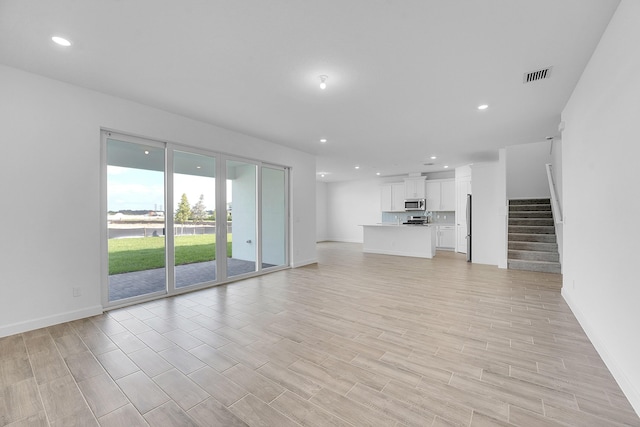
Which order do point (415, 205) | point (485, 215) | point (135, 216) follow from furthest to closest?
1. point (415, 205)
2. point (485, 215)
3. point (135, 216)

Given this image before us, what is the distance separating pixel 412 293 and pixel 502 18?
3635mm

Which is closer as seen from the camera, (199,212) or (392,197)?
(199,212)

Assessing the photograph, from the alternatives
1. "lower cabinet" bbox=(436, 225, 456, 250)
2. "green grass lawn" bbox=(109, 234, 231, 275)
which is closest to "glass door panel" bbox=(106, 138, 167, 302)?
"green grass lawn" bbox=(109, 234, 231, 275)

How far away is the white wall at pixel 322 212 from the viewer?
1279cm

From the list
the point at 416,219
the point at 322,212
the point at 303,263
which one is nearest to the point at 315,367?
the point at 303,263

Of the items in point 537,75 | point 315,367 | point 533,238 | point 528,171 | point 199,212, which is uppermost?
point 537,75

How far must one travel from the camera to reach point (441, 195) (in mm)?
9930

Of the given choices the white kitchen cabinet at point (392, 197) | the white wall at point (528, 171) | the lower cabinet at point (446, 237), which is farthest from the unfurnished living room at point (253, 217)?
the white kitchen cabinet at point (392, 197)

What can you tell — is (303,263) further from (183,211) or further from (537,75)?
(537,75)

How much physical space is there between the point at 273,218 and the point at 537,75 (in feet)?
16.5

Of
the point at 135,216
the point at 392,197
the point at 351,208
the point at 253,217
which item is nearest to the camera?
the point at 135,216

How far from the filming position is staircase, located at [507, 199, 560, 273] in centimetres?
608

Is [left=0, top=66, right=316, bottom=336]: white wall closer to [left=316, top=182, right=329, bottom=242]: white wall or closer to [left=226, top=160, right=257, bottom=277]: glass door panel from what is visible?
[left=226, top=160, right=257, bottom=277]: glass door panel

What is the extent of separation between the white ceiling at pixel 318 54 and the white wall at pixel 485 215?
2.43 metres
